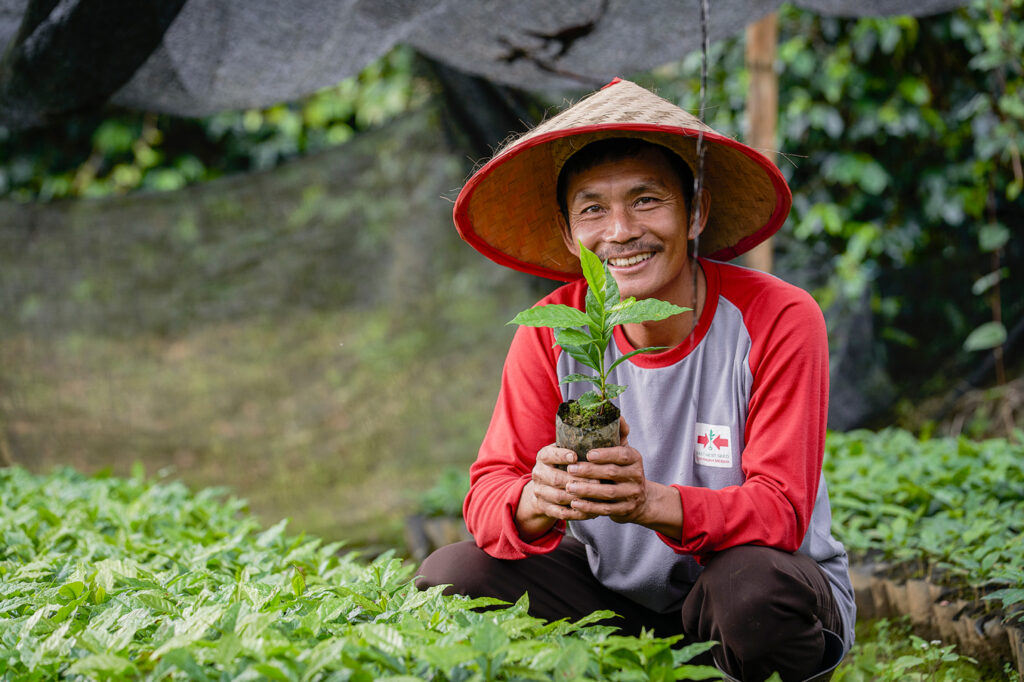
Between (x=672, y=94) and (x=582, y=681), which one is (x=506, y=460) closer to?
(x=582, y=681)

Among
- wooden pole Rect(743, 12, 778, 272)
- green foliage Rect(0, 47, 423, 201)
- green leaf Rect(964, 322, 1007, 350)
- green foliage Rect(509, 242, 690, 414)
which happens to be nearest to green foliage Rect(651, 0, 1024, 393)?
green leaf Rect(964, 322, 1007, 350)

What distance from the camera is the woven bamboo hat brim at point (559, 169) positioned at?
1633mm

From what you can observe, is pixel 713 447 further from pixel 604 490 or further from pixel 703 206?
pixel 703 206

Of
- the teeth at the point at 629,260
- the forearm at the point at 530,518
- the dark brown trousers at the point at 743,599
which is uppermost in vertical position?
the teeth at the point at 629,260

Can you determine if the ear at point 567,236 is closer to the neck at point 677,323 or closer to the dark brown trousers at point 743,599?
the neck at point 677,323

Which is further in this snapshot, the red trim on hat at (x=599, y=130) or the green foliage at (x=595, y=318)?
the red trim on hat at (x=599, y=130)

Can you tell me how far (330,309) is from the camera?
423 cm

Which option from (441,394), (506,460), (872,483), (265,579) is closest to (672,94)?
(441,394)

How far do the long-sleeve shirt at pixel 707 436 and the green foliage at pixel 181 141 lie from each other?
9.97 feet

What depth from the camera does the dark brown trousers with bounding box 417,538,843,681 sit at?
1413mm

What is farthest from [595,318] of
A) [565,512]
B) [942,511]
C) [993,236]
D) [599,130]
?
[993,236]

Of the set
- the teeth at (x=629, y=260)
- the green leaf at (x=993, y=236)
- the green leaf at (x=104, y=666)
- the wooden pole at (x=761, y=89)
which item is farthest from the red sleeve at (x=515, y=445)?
the green leaf at (x=993, y=236)

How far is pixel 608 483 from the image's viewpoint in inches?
53.2

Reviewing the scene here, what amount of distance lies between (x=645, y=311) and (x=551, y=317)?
0.50ft
